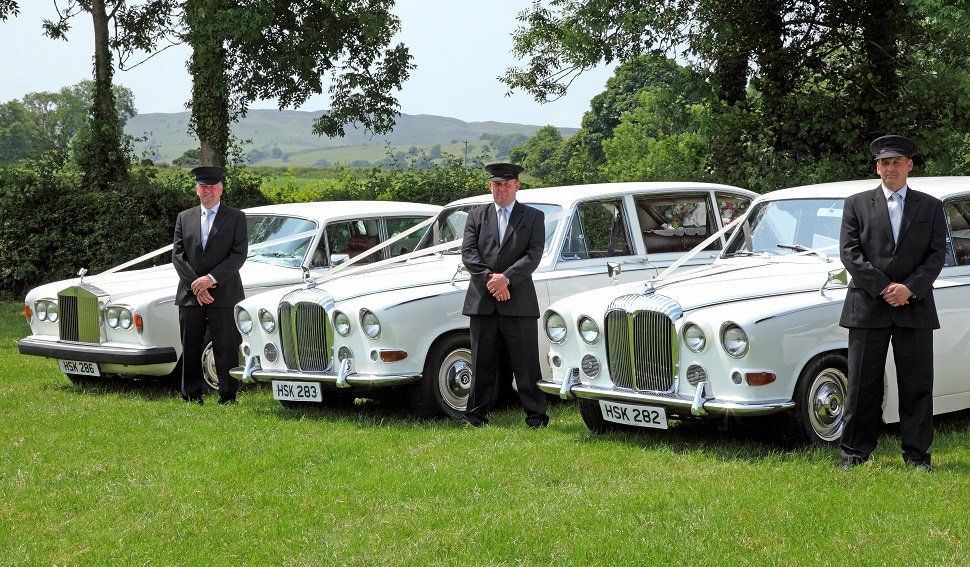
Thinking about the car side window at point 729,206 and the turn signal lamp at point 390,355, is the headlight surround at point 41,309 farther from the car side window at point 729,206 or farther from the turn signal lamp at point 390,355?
the car side window at point 729,206

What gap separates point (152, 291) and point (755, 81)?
11.5 metres

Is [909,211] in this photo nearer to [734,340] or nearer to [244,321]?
[734,340]

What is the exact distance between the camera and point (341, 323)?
8.92 metres

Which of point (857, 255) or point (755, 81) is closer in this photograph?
point (857, 255)

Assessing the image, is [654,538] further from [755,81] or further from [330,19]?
[330,19]

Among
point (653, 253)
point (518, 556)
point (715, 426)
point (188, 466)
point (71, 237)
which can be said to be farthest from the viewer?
point (71, 237)

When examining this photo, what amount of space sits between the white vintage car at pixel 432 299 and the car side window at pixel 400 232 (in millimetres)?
794

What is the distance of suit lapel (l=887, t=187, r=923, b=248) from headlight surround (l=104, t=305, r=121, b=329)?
690cm

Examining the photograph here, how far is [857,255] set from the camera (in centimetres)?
696

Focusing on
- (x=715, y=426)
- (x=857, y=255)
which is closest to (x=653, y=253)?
(x=715, y=426)

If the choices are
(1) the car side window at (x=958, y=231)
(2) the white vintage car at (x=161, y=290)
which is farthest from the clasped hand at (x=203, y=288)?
(1) the car side window at (x=958, y=231)

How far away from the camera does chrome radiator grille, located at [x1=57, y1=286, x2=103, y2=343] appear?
35.5ft

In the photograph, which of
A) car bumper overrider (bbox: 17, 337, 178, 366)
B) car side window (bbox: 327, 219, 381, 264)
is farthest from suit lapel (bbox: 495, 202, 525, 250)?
car bumper overrider (bbox: 17, 337, 178, 366)

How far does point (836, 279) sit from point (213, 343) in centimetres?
526
